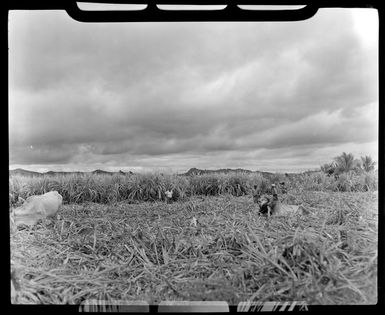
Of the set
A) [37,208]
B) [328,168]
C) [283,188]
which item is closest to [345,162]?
[328,168]

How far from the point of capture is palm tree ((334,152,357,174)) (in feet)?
4.48

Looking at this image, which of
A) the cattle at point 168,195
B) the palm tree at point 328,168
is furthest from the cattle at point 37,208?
the palm tree at point 328,168

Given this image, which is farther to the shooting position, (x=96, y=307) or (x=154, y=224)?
(x=154, y=224)

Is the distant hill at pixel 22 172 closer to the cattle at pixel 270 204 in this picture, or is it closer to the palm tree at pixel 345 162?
the cattle at pixel 270 204

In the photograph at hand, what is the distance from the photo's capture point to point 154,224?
4.71 ft

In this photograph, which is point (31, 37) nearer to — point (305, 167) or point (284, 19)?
point (284, 19)

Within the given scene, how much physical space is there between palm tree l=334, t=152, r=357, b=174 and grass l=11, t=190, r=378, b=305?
0.31 ft

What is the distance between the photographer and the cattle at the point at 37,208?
1.37m

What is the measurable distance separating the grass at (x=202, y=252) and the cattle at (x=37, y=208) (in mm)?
31

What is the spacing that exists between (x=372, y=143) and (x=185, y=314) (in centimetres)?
83

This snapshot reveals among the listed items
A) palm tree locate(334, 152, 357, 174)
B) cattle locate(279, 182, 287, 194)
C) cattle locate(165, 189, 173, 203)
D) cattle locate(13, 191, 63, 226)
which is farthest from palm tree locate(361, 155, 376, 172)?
cattle locate(13, 191, 63, 226)

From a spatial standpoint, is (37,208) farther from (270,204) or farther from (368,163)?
(368,163)

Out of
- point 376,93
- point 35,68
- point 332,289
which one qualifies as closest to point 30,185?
point 35,68

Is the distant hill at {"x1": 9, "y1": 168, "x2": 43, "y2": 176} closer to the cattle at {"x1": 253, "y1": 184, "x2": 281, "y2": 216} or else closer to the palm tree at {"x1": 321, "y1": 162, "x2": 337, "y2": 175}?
the cattle at {"x1": 253, "y1": 184, "x2": 281, "y2": 216}
